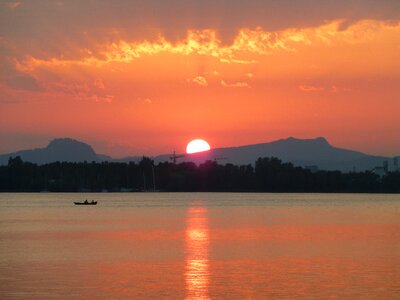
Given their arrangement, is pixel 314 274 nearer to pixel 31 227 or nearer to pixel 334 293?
pixel 334 293

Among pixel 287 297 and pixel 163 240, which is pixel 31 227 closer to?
pixel 163 240

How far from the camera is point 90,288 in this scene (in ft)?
154

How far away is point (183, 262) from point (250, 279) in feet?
36.6

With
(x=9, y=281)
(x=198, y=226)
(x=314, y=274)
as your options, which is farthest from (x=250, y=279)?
(x=198, y=226)

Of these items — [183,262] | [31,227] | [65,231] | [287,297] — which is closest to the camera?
[287,297]

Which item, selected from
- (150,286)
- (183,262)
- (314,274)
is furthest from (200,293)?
(183,262)

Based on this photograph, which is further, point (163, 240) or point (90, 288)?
point (163, 240)

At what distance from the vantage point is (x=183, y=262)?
6059 cm

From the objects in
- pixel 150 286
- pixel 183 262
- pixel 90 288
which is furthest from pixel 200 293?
pixel 183 262

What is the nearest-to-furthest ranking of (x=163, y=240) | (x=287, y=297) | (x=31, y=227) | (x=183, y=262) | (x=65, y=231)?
1. (x=287, y=297)
2. (x=183, y=262)
3. (x=163, y=240)
4. (x=65, y=231)
5. (x=31, y=227)

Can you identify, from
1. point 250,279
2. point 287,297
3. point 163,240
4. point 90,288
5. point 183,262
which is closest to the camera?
point 287,297

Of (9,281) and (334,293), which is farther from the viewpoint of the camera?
(9,281)

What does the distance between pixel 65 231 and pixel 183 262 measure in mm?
41199

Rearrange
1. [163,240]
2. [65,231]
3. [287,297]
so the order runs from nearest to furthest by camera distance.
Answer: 1. [287,297]
2. [163,240]
3. [65,231]
